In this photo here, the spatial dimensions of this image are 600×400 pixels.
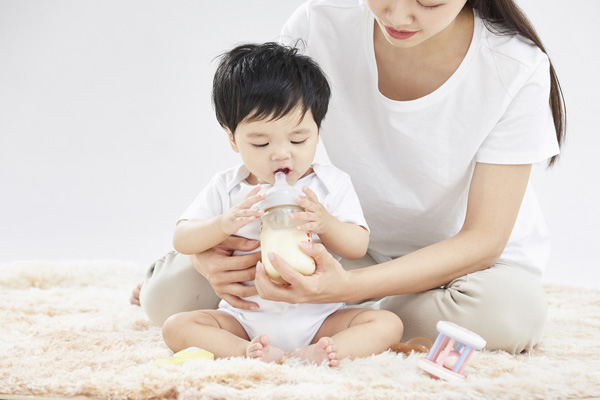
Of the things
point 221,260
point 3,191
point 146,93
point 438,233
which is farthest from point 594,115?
point 3,191

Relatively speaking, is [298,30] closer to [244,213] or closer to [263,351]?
[244,213]

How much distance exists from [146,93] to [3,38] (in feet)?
2.23

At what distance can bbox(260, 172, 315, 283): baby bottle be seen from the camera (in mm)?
1387

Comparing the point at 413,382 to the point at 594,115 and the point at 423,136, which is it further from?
the point at 594,115

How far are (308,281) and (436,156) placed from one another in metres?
0.50

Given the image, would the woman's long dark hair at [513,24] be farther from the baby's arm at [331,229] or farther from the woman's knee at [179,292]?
the woman's knee at [179,292]

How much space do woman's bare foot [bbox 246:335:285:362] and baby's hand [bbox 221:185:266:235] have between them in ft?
0.71

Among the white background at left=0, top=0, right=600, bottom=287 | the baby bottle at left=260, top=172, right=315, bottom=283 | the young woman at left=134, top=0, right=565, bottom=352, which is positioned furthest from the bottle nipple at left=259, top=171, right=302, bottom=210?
the white background at left=0, top=0, right=600, bottom=287

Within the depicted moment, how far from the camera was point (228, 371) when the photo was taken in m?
1.27

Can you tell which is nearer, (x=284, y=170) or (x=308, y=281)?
(x=308, y=281)

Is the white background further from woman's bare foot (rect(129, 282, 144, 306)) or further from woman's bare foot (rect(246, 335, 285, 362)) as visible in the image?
woman's bare foot (rect(246, 335, 285, 362))

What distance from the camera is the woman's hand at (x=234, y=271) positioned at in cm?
153

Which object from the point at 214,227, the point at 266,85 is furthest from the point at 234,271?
the point at 266,85

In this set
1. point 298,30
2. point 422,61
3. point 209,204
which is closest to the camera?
point 209,204
